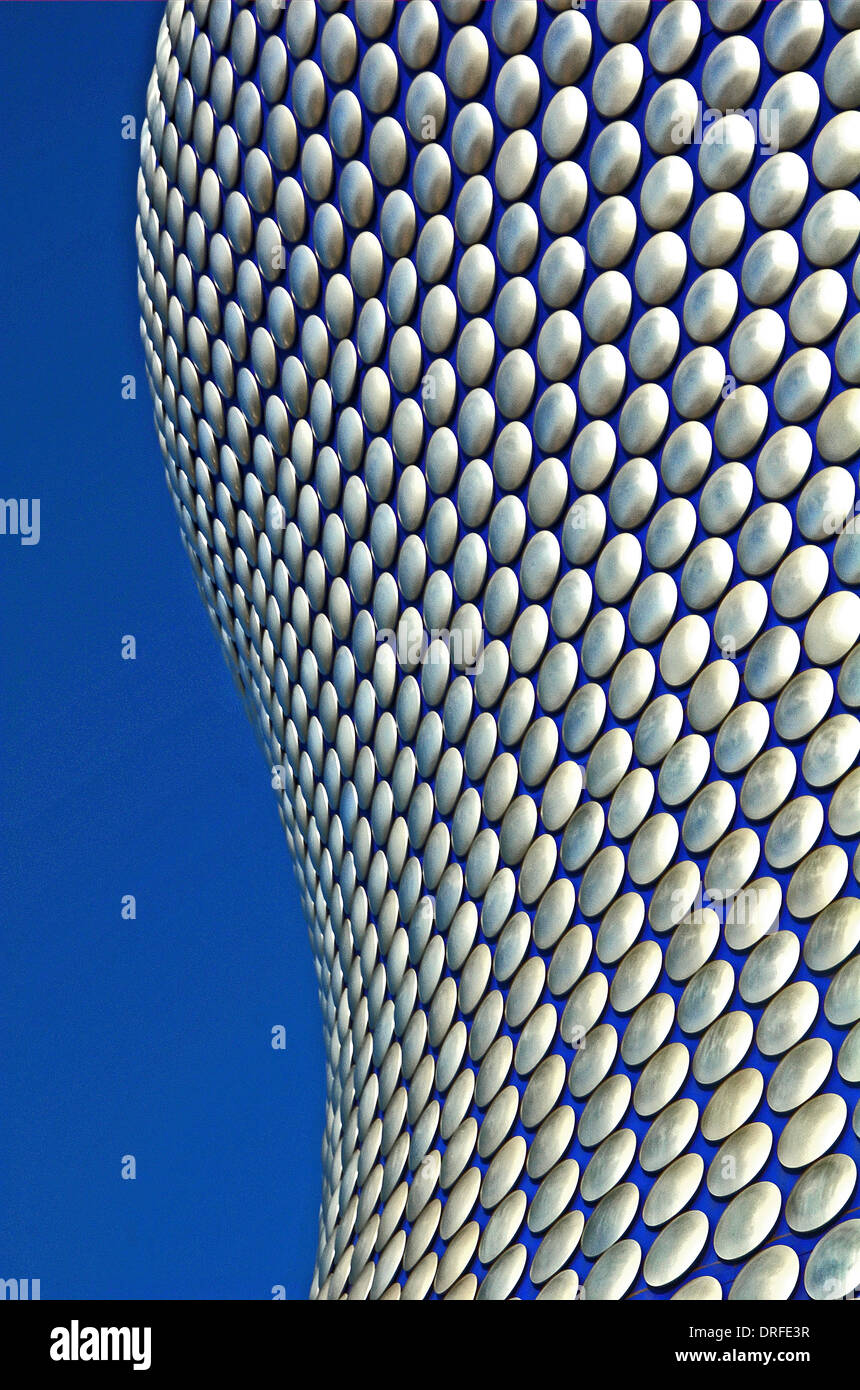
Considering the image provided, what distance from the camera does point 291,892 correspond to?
12.1 meters

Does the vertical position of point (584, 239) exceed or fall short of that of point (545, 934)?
it exceeds it

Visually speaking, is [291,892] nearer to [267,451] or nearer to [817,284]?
[267,451]

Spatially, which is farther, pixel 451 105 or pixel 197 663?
pixel 197 663

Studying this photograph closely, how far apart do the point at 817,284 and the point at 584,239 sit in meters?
1.16

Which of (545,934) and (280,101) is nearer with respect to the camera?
(545,934)

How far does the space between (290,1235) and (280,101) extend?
27.2ft

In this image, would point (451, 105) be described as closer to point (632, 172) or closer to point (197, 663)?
point (632, 172)

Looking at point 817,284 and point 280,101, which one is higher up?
point 280,101

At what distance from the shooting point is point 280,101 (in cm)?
698

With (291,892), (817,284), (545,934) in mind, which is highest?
(817,284)
